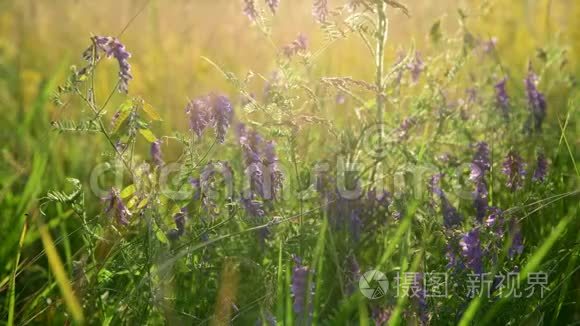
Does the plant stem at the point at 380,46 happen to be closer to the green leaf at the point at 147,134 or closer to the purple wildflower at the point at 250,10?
the purple wildflower at the point at 250,10

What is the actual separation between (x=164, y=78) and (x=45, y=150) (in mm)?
1664

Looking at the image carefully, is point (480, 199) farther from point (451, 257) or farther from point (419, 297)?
point (419, 297)

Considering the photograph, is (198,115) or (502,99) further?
(502,99)

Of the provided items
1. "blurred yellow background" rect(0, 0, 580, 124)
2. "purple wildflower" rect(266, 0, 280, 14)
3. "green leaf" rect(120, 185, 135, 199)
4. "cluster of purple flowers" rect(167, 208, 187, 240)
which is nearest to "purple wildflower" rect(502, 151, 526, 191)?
"purple wildflower" rect(266, 0, 280, 14)

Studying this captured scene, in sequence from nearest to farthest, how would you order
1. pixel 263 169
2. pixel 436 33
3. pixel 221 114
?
pixel 221 114
pixel 263 169
pixel 436 33

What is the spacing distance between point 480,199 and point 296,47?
63 cm

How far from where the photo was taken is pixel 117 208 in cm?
171

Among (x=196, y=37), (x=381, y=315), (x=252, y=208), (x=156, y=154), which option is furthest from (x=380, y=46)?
(x=196, y=37)

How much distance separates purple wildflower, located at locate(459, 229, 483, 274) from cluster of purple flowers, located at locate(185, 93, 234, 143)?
0.59 m

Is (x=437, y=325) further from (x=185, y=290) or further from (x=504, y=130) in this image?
(x=504, y=130)

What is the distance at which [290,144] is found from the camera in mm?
1874

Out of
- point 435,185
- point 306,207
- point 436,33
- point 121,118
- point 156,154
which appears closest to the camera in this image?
point 121,118

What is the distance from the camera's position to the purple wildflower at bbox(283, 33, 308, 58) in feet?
6.38

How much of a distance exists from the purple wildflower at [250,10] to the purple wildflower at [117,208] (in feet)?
1.90
